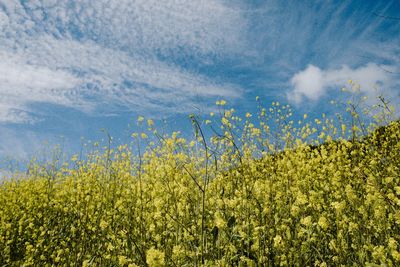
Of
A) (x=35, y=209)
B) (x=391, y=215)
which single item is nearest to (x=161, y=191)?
(x=391, y=215)

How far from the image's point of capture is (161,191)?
196 inches

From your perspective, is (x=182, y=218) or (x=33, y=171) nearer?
(x=182, y=218)

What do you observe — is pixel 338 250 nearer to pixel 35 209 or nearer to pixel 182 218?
pixel 182 218

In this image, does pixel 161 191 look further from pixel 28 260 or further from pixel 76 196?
pixel 76 196

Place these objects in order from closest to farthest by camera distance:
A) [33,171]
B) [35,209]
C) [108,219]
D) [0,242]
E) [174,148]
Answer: [174,148] → [108,219] → [0,242] → [35,209] → [33,171]

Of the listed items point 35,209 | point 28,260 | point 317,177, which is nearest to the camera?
point 28,260

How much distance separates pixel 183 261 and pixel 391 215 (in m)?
2.44

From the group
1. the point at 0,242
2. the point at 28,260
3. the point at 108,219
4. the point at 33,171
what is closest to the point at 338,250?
the point at 108,219

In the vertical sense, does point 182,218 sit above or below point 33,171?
below

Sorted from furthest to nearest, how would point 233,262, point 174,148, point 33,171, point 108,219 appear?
point 33,171
point 108,219
point 174,148
point 233,262

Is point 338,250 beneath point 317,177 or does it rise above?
beneath

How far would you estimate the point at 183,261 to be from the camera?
116 inches

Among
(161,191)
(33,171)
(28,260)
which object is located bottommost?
(28,260)

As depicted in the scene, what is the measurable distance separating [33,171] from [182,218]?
10.4 meters
